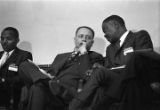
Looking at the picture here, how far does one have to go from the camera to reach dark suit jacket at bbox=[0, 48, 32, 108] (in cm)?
283

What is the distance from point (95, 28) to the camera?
3.59 metres

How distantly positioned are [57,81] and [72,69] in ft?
0.96

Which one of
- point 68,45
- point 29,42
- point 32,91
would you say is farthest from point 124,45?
point 29,42

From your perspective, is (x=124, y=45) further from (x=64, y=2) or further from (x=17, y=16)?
(x=17, y=16)

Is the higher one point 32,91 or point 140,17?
point 140,17

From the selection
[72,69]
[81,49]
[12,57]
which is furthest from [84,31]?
[12,57]

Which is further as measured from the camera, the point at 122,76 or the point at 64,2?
the point at 64,2

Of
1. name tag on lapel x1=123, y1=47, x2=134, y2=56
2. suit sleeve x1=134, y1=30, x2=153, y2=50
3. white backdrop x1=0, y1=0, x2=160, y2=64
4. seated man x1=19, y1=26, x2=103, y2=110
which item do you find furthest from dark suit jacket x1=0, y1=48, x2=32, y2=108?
suit sleeve x1=134, y1=30, x2=153, y2=50

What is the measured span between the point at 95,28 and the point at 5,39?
37.7 inches

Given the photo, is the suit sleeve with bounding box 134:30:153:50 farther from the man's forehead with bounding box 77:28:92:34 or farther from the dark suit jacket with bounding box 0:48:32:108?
the dark suit jacket with bounding box 0:48:32:108

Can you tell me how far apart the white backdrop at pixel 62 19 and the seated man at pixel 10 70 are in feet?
1.06

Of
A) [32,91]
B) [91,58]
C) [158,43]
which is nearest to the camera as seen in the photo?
[32,91]

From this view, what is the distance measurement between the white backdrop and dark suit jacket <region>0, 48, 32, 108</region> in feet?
1.71

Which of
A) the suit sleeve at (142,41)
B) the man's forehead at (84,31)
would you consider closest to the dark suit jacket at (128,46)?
the suit sleeve at (142,41)
